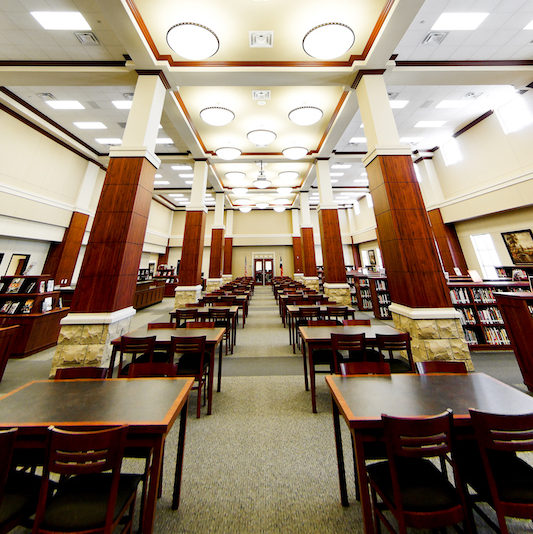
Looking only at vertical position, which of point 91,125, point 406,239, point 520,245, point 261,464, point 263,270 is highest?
point 91,125

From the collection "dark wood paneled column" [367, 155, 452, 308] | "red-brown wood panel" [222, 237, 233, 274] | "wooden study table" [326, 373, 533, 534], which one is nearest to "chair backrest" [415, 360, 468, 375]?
"wooden study table" [326, 373, 533, 534]

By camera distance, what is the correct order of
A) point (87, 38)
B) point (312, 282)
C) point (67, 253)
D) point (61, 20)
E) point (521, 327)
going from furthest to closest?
point (312, 282) → point (67, 253) → point (87, 38) → point (61, 20) → point (521, 327)

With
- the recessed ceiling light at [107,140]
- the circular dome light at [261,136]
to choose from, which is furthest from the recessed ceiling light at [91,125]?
the circular dome light at [261,136]

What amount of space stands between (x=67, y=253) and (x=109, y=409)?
9.81 m

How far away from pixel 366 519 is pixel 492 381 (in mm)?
1372

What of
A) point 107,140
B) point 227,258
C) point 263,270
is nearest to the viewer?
point 107,140

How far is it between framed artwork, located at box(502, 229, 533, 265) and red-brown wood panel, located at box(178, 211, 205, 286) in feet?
33.0

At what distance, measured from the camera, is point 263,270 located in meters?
16.4

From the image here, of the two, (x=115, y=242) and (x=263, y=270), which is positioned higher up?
(x=263, y=270)

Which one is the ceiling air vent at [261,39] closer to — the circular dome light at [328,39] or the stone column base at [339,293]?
the circular dome light at [328,39]

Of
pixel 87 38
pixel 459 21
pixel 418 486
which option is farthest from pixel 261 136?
pixel 418 486

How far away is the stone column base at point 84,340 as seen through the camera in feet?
10.1

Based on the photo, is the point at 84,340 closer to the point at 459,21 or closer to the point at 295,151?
the point at 295,151

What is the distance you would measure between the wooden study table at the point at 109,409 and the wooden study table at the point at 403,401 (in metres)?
1.05
